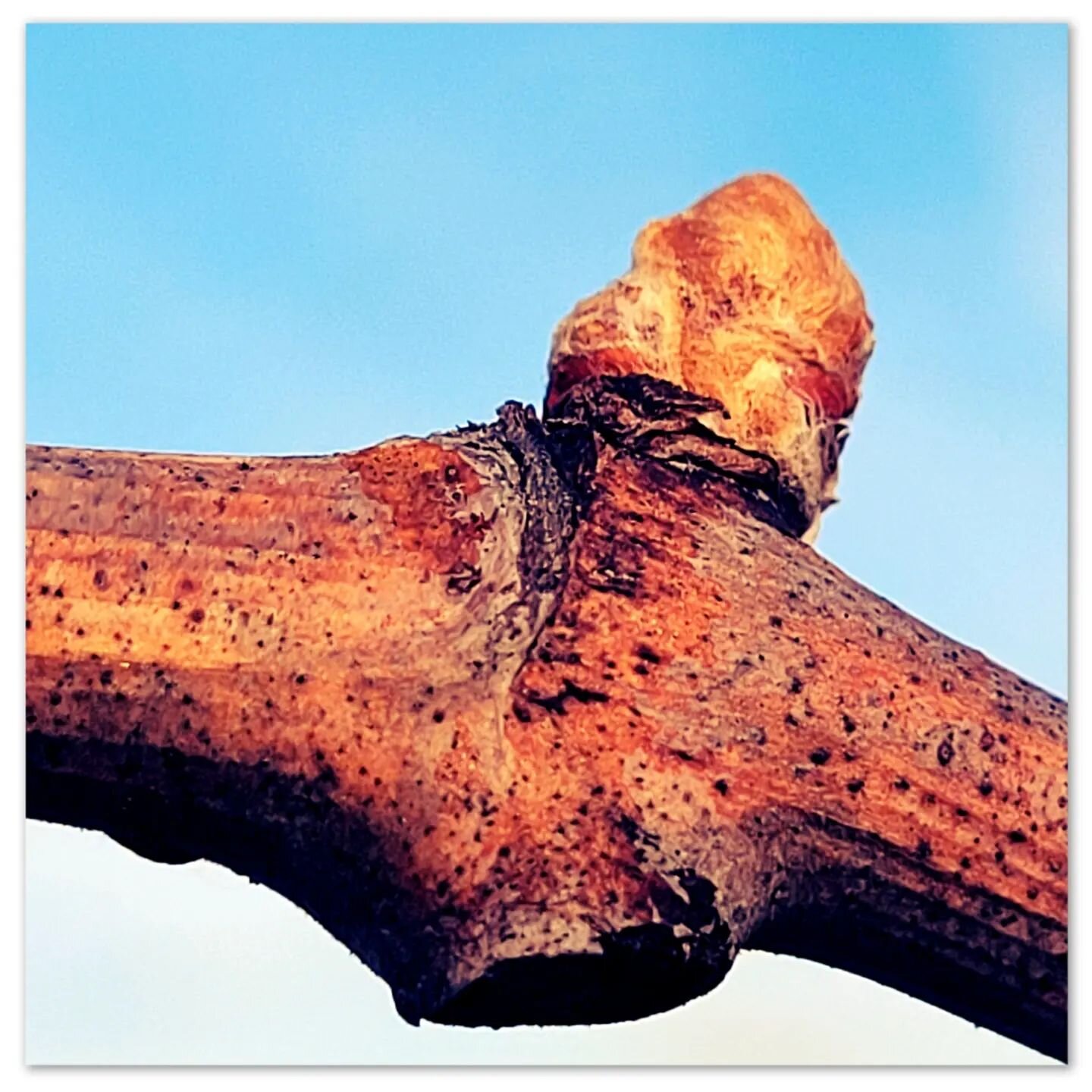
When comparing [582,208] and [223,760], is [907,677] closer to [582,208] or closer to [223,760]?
[223,760]

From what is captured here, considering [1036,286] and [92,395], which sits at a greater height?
[1036,286]

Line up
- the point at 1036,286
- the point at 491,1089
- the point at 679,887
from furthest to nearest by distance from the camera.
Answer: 1. the point at 1036,286
2. the point at 491,1089
3. the point at 679,887

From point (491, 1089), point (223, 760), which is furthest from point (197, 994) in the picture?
point (223, 760)

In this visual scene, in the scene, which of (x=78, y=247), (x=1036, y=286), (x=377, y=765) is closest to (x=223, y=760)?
(x=377, y=765)

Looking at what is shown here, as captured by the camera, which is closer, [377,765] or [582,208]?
[377,765]

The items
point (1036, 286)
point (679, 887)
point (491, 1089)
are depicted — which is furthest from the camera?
point (1036, 286)

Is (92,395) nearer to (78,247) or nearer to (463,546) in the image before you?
(78,247)

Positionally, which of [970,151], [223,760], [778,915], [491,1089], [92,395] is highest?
[970,151]
